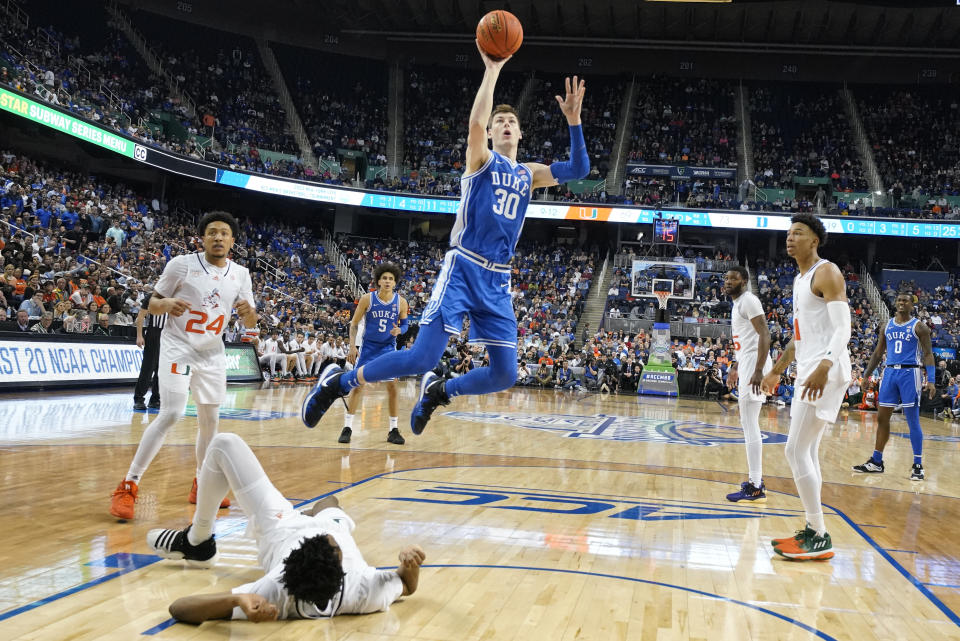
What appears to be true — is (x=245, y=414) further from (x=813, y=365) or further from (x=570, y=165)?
(x=813, y=365)

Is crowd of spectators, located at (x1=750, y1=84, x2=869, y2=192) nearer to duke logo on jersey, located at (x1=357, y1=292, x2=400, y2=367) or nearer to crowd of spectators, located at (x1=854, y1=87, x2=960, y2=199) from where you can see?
crowd of spectators, located at (x1=854, y1=87, x2=960, y2=199)

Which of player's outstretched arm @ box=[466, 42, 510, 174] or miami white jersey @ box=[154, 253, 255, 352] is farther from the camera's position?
miami white jersey @ box=[154, 253, 255, 352]

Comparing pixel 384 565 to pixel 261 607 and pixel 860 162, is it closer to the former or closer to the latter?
pixel 261 607

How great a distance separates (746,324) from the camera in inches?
269

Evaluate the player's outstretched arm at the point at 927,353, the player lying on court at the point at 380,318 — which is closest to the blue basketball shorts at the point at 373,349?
the player lying on court at the point at 380,318

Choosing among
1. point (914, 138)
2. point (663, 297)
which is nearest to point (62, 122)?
point (663, 297)

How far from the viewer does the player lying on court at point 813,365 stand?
4.54 meters

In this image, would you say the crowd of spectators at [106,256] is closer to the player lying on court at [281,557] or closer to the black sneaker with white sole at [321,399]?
the black sneaker with white sole at [321,399]

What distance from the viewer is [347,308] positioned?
28.1 meters

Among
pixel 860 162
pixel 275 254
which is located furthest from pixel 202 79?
pixel 860 162

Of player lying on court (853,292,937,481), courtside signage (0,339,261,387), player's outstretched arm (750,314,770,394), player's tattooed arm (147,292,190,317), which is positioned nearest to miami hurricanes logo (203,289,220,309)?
player's tattooed arm (147,292,190,317)

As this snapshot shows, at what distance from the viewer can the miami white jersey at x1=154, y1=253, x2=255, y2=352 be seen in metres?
4.96

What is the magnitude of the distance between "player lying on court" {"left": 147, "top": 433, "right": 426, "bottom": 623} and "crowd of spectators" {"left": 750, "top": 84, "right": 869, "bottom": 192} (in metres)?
33.8

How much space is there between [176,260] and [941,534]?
18.9 ft
